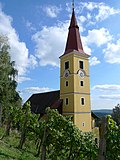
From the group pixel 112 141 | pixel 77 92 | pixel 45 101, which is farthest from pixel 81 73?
pixel 112 141

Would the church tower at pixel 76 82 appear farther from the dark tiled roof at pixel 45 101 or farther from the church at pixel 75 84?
the dark tiled roof at pixel 45 101

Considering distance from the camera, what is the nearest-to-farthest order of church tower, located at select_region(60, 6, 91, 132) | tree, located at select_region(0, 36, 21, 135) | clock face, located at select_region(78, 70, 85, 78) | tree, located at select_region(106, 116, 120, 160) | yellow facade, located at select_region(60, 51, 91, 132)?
1. tree, located at select_region(106, 116, 120, 160)
2. tree, located at select_region(0, 36, 21, 135)
3. yellow facade, located at select_region(60, 51, 91, 132)
4. church tower, located at select_region(60, 6, 91, 132)
5. clock face, located at select_region(78, 70, 85, 78)

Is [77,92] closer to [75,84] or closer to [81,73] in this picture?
[75,84]

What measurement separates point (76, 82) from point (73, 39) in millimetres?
7517

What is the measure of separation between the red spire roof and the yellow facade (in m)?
1.30

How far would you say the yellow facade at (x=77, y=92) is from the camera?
37.2m

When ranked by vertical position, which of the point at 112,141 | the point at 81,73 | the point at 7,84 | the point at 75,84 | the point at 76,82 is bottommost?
the point at 112,141

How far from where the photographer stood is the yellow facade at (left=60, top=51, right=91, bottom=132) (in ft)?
122

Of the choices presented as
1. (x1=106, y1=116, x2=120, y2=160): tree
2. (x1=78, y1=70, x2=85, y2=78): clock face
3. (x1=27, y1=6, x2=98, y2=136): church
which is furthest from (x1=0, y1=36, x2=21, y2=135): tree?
(x1=106, y1=116, x2=120, y2=160): tree

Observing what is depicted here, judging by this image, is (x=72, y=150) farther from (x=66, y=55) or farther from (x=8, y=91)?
(x=66, y=55)

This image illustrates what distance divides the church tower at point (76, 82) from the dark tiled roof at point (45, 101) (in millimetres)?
1691

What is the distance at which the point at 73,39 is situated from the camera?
132ft

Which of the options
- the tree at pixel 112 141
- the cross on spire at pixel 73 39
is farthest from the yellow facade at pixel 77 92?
the tree at pixel 112 141

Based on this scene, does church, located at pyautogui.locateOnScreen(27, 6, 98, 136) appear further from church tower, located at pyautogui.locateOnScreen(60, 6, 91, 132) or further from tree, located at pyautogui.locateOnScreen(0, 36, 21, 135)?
tree, located at pyautogui.locateOnScreen(0, 36, 21, 135)
